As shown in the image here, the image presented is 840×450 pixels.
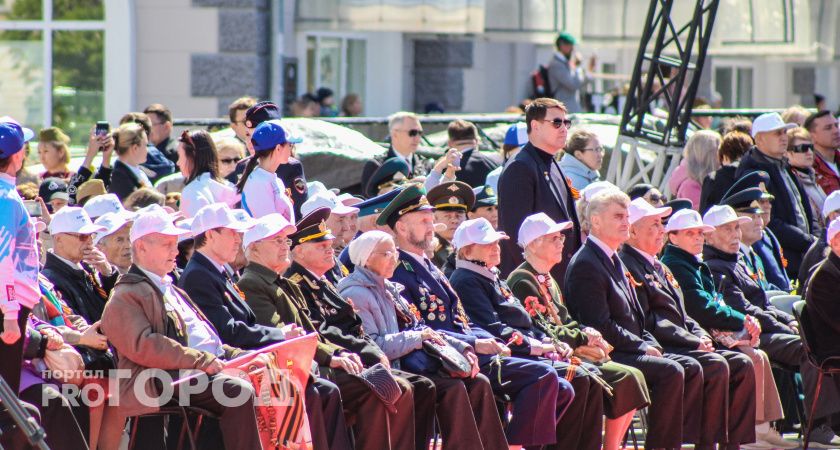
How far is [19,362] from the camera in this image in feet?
19.7

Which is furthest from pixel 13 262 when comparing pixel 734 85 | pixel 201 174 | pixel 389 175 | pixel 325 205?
pixel 734 85

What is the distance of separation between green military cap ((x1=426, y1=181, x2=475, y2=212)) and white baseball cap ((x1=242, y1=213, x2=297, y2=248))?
1.78 meters

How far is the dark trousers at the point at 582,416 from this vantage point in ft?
24.1

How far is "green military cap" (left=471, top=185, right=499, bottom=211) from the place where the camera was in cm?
923

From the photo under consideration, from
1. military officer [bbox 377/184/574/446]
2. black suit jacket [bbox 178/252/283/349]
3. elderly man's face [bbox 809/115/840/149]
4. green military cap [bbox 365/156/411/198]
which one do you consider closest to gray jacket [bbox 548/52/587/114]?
elderly man's face [bbox 809/115/840/149]

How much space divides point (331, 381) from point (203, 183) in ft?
7.02

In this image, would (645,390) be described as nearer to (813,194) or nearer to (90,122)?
(813,194)

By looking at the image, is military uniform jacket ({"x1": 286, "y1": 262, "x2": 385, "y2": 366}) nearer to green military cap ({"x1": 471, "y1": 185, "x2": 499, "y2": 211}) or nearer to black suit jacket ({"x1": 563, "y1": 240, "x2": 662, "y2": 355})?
black suit jacket ({"x1": 563, "y1": 240, "x2": 662, "y2": 355})

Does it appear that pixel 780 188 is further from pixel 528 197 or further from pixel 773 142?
pixel 528 197

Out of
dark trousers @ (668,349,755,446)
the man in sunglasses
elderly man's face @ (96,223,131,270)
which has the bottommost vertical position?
dark trousers @ (668,349,755,446)

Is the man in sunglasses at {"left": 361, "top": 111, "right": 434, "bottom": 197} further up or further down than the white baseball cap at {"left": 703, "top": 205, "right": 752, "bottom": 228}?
further up

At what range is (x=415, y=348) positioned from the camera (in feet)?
23.2

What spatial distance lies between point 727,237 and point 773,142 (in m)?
2.10

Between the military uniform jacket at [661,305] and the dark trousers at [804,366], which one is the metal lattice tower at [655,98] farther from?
the military uniform jacket at [661,305]
